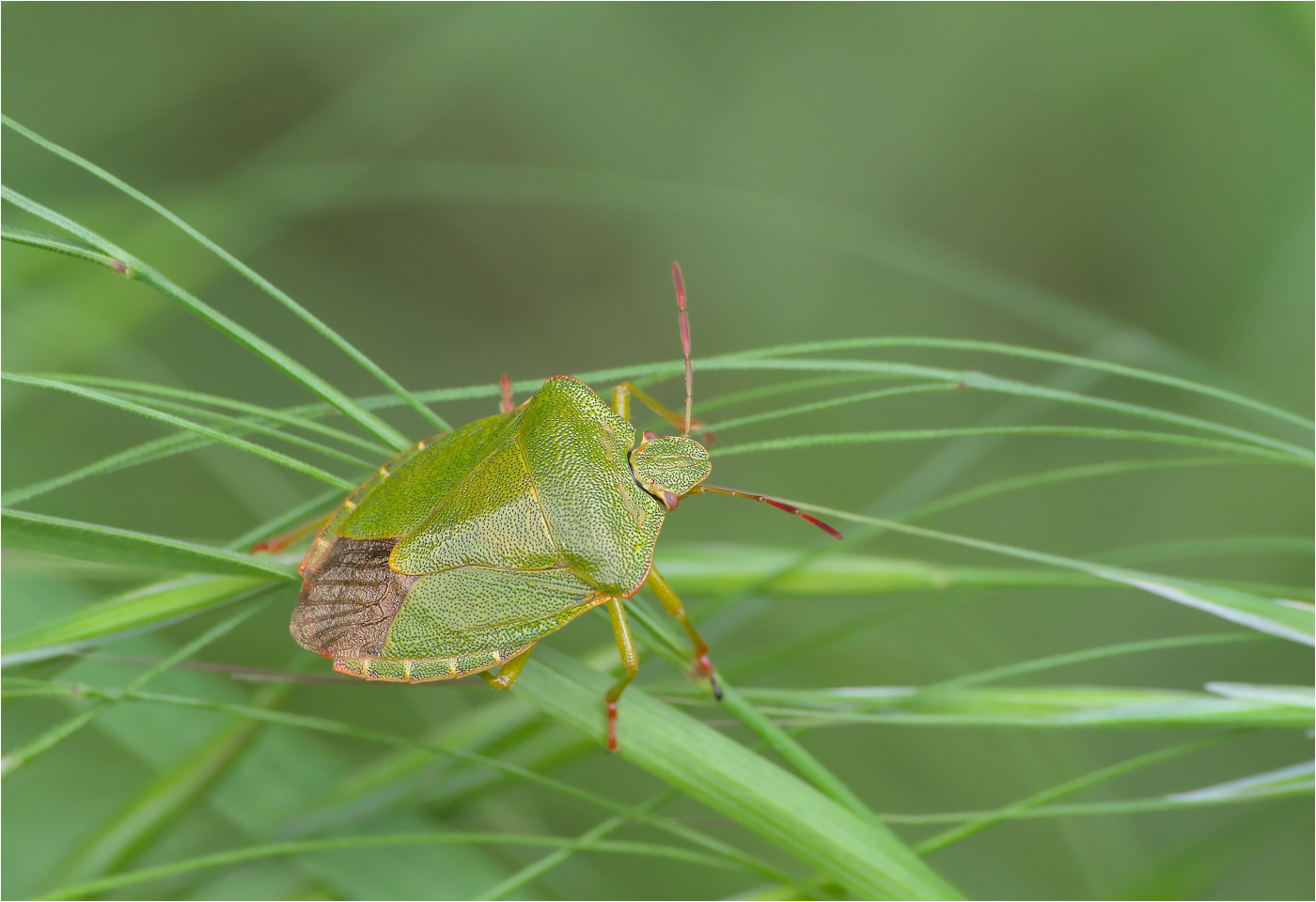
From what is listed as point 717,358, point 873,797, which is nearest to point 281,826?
point 717,358

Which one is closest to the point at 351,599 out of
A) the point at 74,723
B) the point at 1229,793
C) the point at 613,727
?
the point at 74,723

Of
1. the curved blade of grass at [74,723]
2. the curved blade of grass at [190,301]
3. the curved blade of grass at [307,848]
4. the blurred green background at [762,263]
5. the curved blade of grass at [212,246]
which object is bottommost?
the curved blade of grass at [307,848]

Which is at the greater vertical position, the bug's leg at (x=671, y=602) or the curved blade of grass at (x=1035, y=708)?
the bug's leg at (x=671, y=602)

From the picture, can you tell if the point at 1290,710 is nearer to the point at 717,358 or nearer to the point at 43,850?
the point at 717,358

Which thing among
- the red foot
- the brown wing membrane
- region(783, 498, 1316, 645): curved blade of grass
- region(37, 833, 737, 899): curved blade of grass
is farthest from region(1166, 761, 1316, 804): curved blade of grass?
the brown wing membrane

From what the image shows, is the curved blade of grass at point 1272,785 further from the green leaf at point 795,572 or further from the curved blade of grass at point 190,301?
the curved blade of grass at point 190,301

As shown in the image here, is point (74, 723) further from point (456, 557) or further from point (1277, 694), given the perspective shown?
point (1277, 694)

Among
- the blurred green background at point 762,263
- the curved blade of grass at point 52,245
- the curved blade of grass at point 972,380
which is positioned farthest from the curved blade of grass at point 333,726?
the blurred green background at point 762,263
